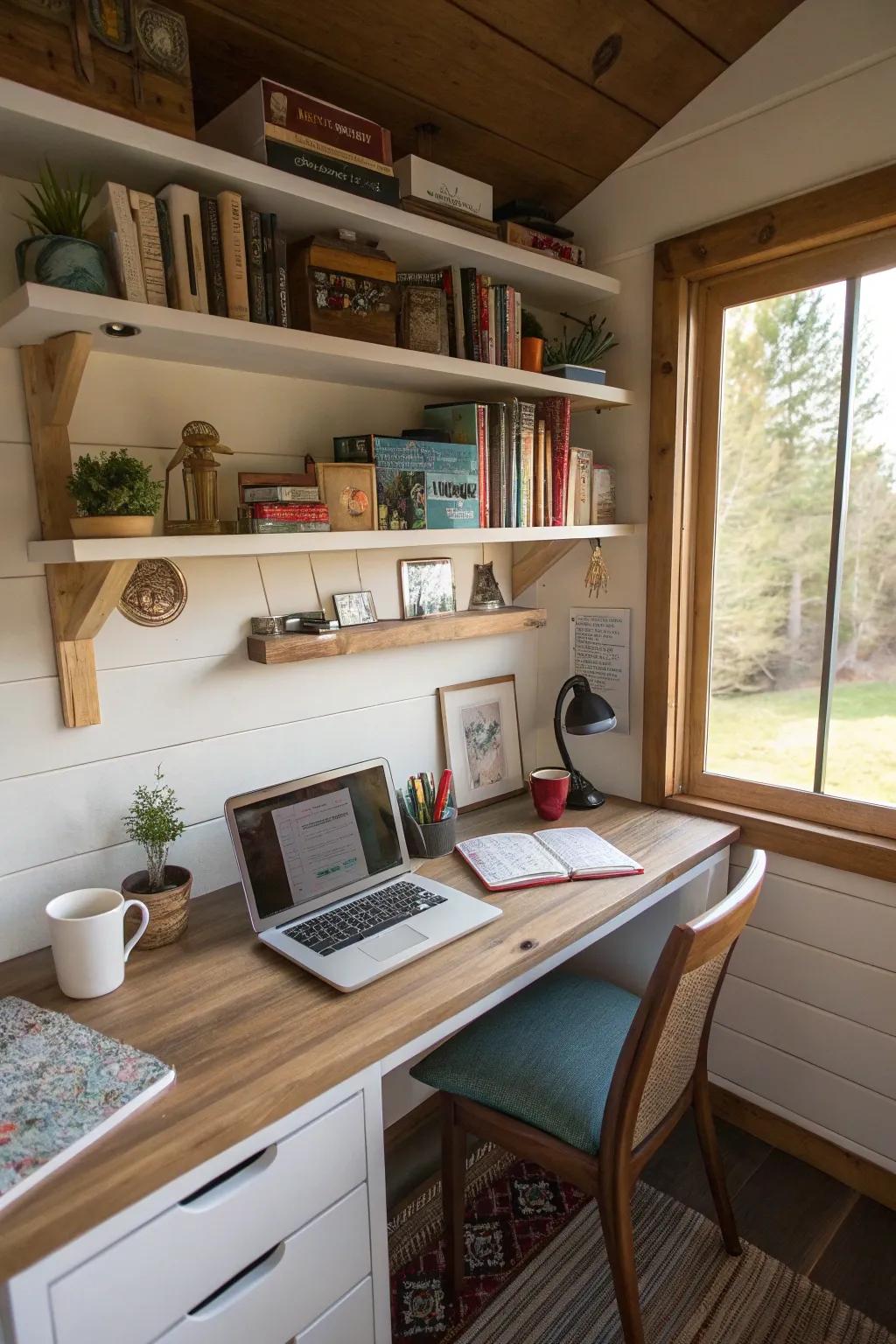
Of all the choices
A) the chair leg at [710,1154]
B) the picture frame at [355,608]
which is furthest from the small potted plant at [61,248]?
the chair leg at [710,1154]

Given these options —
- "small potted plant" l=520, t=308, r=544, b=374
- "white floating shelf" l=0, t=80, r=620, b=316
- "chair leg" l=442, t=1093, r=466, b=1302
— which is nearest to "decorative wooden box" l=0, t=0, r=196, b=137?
"white floating shelf" l=0, t=80, r=620, b=316

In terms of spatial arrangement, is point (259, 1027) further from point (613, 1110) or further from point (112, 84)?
point (112, 84)

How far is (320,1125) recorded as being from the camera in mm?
1035

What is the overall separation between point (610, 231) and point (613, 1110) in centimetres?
189

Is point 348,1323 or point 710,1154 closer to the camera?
point 348,1323

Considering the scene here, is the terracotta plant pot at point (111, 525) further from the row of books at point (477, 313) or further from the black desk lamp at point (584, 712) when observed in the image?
the black desk lamp at point (584, 712)

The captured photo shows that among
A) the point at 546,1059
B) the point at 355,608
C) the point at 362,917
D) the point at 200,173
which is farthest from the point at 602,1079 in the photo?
the point at 200,173

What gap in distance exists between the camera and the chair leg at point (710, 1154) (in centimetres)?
153

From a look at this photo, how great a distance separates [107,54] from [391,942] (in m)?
1.38

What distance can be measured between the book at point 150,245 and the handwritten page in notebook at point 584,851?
1252mm

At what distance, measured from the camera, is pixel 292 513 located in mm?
1363

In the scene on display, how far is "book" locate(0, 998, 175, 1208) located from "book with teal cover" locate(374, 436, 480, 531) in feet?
3.26

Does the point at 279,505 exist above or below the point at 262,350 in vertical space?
below

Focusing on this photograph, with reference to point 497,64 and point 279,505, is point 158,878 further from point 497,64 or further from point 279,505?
point 497,64
